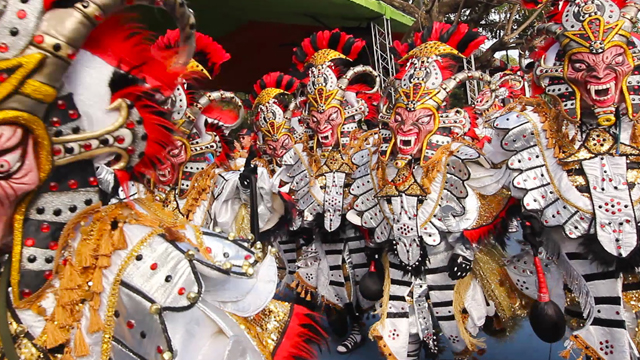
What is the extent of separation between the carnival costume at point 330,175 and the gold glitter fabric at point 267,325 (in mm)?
2322

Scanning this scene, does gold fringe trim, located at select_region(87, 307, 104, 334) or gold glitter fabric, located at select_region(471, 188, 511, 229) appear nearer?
gold fringe trim, located at select_region(87, 307, 104, 334)

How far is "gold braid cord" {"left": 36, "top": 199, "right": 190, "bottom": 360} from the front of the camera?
116 centimetres

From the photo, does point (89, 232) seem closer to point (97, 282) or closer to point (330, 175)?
point (97, 282)

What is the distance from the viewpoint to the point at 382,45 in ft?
31.6

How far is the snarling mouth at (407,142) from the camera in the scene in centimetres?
298

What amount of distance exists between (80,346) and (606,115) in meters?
2.41

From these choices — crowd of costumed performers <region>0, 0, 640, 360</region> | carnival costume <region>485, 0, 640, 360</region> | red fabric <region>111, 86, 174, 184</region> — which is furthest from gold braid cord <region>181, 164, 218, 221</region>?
red fabric <region>111, 86, 174, 184</region>

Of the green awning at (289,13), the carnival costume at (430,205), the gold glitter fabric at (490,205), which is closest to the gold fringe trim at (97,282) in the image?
the carnival costume at (430,205)

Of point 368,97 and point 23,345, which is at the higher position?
point 368,97

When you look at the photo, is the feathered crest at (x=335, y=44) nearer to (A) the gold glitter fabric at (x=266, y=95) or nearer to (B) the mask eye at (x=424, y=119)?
(A) the gold glitter fabric at (x=266, y=95)

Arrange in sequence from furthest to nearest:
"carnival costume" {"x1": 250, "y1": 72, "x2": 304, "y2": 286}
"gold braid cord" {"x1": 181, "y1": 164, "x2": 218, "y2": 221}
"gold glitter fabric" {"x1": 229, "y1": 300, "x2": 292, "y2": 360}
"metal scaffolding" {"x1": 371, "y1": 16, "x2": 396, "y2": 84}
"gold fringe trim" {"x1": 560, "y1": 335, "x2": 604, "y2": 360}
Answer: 1. "metal scaffolding" {"x1": 371, "y1": 16, "x2": 396, "y2": 84}
2. "carnival costume" {"x1": 250, "y1": 72, "x2": 304, "y2": 286}
3. "gold braid cord" {"x1": 181, "y1": 164, "x2": 218, "y2": 221}
4. "gold fringe trim" {"x1": 560, "y1": 335, "x2": 604, "y2": 360}
5. "gold glitter fabric" {"x1": 229, "y1": 300, "x2": 292, "y2": 360}

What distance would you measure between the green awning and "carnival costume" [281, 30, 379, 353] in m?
4.31

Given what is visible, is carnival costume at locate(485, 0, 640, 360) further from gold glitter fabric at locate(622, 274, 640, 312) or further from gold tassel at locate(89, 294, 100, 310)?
gold tassel at locate(89, 294, 100, 310)

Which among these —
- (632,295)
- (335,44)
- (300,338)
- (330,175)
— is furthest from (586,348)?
(335,44)
